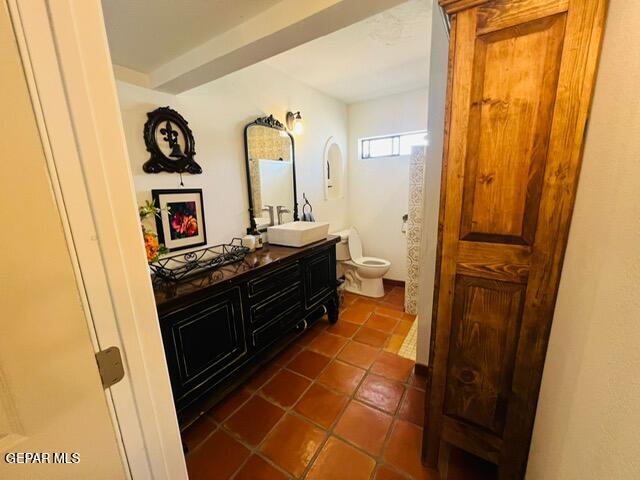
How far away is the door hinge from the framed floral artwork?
4.60 feet

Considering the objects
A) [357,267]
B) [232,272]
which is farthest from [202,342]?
[357,267]

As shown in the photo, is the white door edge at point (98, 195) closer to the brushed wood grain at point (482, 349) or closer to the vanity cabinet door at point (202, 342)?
→ the vanity cabinet door at point (202, 342)

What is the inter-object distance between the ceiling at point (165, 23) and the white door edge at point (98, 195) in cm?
98

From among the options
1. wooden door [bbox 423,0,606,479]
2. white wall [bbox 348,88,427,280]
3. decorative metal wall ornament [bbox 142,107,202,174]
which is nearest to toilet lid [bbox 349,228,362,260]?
white wall [bbox 348,88,427,280]

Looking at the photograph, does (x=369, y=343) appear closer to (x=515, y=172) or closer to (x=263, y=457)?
(x=263, y=457)

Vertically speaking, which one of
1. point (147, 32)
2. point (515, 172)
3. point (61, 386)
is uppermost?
point (147, 32)

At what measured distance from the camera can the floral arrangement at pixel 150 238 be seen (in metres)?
1.42

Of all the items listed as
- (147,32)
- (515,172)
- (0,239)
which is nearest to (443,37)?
(515,172)

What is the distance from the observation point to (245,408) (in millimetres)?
1735

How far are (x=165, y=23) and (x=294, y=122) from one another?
149 centimetres

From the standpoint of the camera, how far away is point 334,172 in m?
3.59

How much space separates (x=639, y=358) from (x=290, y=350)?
2.15 m

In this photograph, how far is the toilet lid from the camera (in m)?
3.47

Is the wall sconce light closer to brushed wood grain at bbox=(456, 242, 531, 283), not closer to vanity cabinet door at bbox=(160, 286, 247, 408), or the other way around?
vanity cabinet door at bbox=(160, 286, 247, 408)
